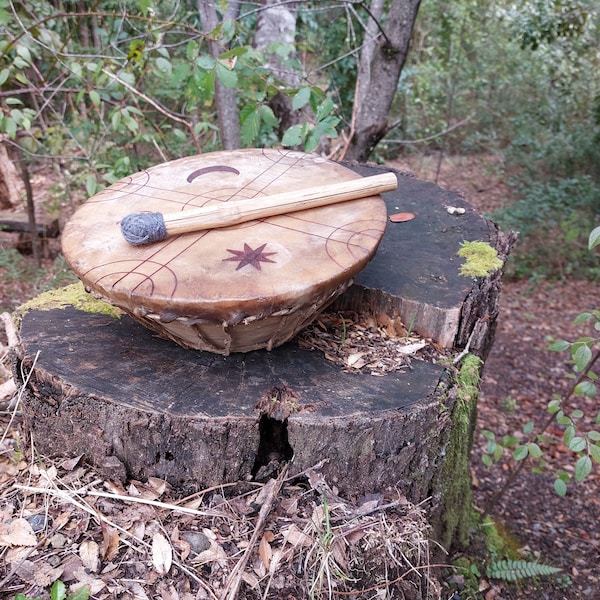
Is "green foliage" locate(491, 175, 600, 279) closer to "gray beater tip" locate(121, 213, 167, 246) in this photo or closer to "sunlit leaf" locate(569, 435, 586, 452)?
"sunlit leaf" locate(569, 435, 586, 452)

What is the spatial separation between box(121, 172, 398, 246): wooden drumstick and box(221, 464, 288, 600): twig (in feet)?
2.56

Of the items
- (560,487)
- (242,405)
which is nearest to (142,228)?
(242,405)

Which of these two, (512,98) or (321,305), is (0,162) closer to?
(321,305)

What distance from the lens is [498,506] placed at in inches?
120

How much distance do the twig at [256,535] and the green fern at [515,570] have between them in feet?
4.16

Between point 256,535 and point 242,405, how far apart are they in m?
0.36

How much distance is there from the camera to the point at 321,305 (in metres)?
1.63

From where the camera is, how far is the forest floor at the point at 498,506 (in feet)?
4.79

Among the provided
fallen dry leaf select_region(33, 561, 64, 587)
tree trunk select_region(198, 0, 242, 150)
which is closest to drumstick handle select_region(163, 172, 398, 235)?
fallen dry leaf select_region(33, 561, 64, 587)

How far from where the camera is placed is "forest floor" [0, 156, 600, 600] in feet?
4.79

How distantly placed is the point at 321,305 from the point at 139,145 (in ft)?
17.5

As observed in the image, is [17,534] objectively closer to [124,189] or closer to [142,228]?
[142,228]

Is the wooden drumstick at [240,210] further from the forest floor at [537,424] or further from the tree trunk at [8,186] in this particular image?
the tree trunk at [8,186]

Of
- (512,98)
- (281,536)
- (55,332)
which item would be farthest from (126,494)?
(512,98)
